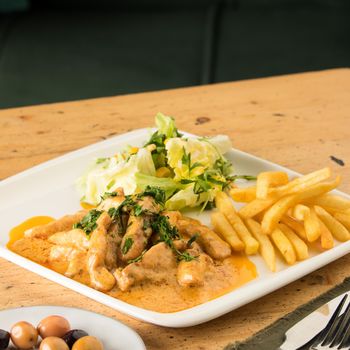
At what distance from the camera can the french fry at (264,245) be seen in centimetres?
208

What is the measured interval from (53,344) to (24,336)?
0.09m

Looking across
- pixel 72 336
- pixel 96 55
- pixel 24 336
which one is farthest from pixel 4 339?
pixel 96 55

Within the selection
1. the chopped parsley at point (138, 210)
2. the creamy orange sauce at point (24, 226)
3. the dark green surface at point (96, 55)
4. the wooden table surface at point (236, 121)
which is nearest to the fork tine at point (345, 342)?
the wooden table surface at point (236, 121)

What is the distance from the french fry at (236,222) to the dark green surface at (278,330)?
26cm

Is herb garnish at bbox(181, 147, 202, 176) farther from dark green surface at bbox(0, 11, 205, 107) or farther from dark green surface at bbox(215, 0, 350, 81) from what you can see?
dark green surface at bbox(215, 0, 350, 81)

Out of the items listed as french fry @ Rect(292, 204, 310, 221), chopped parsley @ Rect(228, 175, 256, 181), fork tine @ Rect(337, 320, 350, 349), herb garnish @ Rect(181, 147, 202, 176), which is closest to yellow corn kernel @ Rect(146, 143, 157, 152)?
herb garnish @ Rect(181, 147, 202, 176)

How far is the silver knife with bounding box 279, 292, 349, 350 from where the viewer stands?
1.72m

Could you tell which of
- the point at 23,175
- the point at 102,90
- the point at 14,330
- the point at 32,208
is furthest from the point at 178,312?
the point at 102,90

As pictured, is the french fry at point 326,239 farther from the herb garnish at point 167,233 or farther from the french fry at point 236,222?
the herb garnish at point 167,233

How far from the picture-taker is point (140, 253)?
1992 millimetres

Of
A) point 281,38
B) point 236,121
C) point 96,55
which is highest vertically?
point 236,121

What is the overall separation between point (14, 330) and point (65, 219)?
62cm

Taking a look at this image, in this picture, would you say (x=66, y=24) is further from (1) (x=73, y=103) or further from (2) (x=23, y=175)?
(2) (x=23, y=175)

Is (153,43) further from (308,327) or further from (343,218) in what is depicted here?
(308,327)
